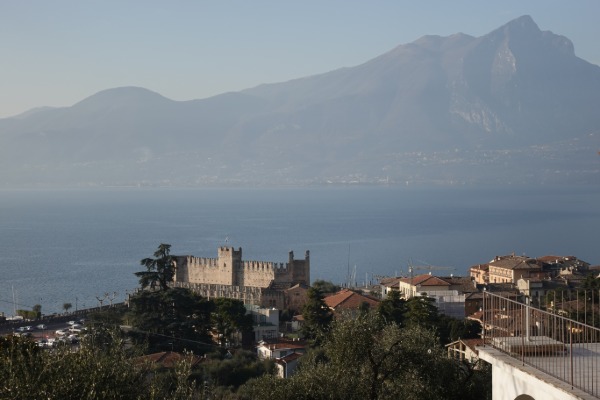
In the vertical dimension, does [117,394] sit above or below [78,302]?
above

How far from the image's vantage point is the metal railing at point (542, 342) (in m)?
6.42

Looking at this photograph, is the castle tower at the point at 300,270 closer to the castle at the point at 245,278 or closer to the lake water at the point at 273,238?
the castle at the point at 245,278

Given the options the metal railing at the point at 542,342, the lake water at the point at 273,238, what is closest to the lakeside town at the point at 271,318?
the metal railing at the point at 542,342

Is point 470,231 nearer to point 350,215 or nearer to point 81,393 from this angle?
point 350,215

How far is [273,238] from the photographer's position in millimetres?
113812

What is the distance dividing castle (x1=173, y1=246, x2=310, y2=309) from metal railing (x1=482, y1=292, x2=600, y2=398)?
36.2m

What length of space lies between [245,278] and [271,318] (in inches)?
554

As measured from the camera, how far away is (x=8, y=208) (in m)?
187

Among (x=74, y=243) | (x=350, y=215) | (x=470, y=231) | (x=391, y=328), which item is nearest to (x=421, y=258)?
(x=470, y=231)

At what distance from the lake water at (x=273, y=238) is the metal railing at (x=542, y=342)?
5056 cm

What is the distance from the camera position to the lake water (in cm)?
7694

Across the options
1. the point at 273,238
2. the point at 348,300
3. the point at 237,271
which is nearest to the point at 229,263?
the point at 237,271

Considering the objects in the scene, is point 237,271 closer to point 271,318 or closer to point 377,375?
point 271,318

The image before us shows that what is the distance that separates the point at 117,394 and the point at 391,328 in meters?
5.11
